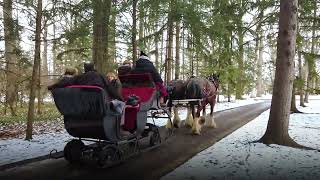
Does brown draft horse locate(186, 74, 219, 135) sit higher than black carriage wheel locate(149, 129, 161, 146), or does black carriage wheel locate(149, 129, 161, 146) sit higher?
brown draft horse locate(186, 74, 219, 135)

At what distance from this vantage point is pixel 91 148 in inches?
298

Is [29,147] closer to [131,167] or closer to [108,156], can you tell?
[108,156]

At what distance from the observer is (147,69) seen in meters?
9.36

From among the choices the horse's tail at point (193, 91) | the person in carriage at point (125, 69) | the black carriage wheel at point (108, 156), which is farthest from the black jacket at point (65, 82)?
the horse's tail at point (193, 91)

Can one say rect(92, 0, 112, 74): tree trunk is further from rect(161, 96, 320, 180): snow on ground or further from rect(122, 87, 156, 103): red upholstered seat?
rect(161, 96, 320, 180): snow on ground

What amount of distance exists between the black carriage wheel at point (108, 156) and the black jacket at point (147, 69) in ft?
7.82

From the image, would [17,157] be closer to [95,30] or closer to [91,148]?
[91,148]

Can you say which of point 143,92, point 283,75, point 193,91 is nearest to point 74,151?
point 143,92

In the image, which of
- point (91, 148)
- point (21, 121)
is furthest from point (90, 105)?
point (21, 121)

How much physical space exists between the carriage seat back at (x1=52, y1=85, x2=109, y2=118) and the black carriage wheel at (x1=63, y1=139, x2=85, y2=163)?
2.13 feet

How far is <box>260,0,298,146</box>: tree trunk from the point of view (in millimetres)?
9859

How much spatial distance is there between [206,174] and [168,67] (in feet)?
46.5

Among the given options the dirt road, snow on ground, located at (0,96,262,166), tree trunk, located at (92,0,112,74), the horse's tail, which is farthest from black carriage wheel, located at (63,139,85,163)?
tree trunk, located at (92,0,112,74)

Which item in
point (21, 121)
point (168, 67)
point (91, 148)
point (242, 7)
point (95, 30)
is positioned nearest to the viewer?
point (91, 148)
